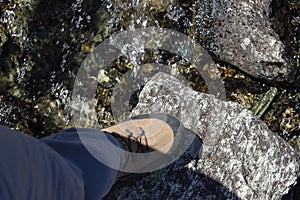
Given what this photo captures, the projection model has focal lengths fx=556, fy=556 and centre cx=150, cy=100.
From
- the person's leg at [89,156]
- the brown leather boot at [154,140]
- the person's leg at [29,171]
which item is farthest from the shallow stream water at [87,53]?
the person's leg at [29,171]

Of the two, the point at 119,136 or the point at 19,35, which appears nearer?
the point at 119,136

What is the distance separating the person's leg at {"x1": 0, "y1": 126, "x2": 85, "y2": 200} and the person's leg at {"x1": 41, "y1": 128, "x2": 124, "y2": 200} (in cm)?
29

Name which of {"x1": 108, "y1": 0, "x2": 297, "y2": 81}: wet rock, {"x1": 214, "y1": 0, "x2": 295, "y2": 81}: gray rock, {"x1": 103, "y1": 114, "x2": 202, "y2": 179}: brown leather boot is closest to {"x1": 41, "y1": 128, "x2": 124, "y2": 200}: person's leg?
{"x1": 103, "y1": 114, "x2": 202, "y2": 179}: brown leather boot

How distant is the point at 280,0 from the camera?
3.10 m

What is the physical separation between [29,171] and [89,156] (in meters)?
0.60

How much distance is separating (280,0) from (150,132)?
108 centimetres

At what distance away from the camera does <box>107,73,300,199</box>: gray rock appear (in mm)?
2637

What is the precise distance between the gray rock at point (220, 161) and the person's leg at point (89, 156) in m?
0.32

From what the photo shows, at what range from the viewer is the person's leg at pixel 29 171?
1488 mm

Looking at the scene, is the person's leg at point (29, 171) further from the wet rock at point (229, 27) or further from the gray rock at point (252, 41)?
the gray rock at point (252, 41)

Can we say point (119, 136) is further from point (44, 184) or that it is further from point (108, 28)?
point (44, 184)

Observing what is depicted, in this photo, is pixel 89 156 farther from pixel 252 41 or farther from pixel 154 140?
pixel 252 41

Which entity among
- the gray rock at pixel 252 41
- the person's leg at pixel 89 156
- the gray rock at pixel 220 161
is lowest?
the gray rock at pixel 220 161

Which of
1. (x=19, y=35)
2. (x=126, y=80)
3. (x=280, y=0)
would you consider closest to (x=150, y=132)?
(x=126, y=80)
